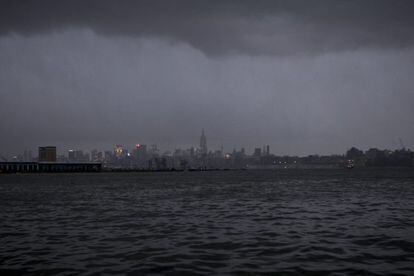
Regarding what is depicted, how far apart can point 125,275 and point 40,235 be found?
12988 mm

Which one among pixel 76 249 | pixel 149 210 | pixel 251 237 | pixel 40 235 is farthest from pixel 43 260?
pixel 149 210

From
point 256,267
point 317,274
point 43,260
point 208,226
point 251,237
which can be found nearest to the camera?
point 317,274

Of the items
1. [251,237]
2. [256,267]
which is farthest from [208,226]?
[256,267]

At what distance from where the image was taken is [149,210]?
42562 millimetres

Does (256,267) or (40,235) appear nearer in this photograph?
(256,267)

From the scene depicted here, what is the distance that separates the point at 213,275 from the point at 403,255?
9.38 meters

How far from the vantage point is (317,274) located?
1623 centimetres

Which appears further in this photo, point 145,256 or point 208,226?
point 208,226

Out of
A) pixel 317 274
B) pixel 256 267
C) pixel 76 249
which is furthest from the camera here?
pixel 76 249

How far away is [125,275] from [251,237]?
34.4 feet

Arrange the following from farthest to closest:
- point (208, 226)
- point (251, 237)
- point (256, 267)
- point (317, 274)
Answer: point (208, 226)
point (251, 237)
point (256, 267)
point (317, 274)

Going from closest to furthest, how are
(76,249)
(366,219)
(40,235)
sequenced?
(76,249)
(40,235)
(366,219)

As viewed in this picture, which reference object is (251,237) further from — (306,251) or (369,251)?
(369,251)

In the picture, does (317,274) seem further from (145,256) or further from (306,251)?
(145,256)
